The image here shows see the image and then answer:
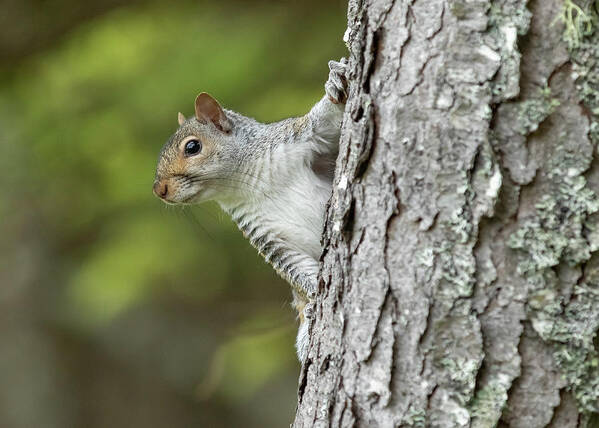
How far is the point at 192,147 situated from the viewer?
9.51ft

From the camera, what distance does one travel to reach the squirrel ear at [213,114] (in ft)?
9.55

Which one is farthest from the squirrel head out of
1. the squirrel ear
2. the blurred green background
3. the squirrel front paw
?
the squirrel front paw

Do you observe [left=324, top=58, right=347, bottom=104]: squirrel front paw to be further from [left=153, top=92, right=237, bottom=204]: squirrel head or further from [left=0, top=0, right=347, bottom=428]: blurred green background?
[left=0, top=0, right=347, bottom=428]: blurred green background

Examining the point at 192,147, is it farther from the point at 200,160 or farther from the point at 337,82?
the point at 337,82

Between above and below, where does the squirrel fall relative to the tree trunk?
above

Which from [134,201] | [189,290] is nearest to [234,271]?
[189,290]

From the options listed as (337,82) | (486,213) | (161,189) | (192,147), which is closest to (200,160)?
(192,147)

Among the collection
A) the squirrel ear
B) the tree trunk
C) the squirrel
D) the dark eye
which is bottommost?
the tree trunk

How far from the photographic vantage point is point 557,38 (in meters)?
1.37

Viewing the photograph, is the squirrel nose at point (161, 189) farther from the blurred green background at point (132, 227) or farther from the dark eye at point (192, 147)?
the blurred green background at point (132, 227)

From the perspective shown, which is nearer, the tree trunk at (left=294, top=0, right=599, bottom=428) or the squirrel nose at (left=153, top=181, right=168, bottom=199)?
the tree trunk at (left=294, top=0, right=599, bottom=428)

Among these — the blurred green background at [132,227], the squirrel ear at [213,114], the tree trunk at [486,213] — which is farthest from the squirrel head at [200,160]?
the tree trunk at [486,213]

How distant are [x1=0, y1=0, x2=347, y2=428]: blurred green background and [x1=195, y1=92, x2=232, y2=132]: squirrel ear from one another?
1.90 ft

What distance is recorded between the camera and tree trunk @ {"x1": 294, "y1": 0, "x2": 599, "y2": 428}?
138cm
